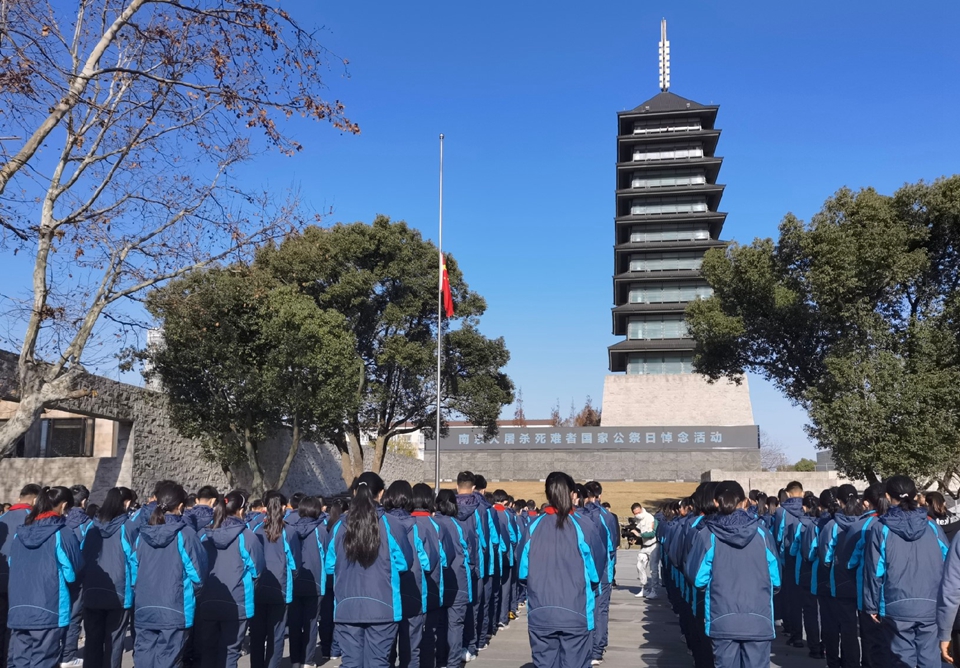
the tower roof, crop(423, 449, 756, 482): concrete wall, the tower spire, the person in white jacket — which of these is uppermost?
the tower spire

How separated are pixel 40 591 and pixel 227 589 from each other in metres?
1.31

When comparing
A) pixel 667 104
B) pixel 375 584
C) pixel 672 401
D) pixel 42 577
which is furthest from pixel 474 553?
pixel 667 104

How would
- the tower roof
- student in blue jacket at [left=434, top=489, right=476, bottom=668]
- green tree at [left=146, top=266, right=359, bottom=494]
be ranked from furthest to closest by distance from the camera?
the tower roof, green tree at [left=146, top=266, right=359, bottom=494], student in blue jacket at [left=434, top=489, right=476, bottom=668]

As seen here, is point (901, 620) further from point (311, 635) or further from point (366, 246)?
point (366, 246)

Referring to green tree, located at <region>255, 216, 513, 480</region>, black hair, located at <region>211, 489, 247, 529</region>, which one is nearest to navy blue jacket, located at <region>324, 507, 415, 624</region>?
black hair, located at <region>211, 489, 247, 529</region>

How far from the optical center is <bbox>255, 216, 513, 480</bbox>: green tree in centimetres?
2797

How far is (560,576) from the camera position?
216 inches

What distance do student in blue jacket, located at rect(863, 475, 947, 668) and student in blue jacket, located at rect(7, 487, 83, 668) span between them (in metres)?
5.93

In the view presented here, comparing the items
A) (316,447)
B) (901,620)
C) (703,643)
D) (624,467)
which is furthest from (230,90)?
(624,467)

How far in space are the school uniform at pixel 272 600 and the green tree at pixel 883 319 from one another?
16.0m

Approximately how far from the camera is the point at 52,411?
67.7ft

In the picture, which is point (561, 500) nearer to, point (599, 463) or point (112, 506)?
point (112, 506)

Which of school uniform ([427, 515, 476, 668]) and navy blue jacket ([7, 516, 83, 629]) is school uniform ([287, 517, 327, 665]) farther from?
navy blue jacket ([7, 516, 83, 629])

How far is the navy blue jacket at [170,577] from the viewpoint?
5.73m
